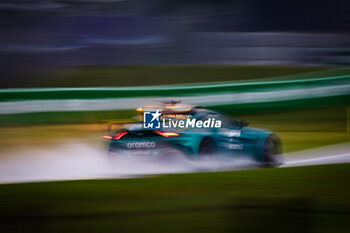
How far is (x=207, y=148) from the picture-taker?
27.3 ft

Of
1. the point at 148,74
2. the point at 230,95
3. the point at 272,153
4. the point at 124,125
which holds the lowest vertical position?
the point at 272,153

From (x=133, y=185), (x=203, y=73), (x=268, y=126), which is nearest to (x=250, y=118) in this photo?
(x=268, y=126)

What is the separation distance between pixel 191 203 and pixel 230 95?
35.3 ft

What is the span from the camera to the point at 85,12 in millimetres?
21125

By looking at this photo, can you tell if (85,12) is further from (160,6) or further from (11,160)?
(11,160)

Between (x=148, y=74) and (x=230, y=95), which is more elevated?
(x=148, y=74)

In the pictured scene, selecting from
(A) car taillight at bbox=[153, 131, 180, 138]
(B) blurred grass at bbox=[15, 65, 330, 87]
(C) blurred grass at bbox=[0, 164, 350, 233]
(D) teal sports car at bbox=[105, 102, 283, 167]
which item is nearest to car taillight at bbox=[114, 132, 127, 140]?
(D) teal sports car at bbox=[105, 102, 283, 167]

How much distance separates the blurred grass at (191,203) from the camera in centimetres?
371

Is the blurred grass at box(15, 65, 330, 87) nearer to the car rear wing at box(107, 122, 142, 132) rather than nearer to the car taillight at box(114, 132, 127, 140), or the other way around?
the car rear wing at box(107, 122, 142, 132)

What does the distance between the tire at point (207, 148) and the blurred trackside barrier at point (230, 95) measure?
286 inches

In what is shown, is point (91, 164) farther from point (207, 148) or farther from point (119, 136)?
point (207, 148)

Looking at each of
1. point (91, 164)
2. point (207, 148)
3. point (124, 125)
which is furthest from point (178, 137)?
point (91, 164)

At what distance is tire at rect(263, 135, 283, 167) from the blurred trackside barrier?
6.08 metres

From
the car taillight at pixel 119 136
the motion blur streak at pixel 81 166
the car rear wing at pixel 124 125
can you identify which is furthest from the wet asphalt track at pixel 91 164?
the car rear wing at pixel 124 125
